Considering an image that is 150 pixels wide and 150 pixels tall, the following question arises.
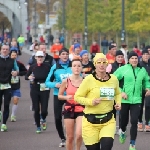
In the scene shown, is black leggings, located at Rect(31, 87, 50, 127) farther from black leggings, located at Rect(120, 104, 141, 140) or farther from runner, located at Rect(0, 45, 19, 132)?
black leggings, located at Rect(120, 104, 141, 140)

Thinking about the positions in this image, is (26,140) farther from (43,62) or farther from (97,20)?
(97,20)

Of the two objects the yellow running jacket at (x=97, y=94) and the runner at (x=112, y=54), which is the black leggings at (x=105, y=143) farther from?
the runner at (x=112, y=54)

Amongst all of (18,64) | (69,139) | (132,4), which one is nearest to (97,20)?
(132,4)

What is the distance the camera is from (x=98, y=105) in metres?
10.4

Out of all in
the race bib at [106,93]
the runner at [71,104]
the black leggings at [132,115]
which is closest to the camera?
the race bib at [106,93]

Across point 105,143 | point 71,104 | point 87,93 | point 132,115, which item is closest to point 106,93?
point 87,93

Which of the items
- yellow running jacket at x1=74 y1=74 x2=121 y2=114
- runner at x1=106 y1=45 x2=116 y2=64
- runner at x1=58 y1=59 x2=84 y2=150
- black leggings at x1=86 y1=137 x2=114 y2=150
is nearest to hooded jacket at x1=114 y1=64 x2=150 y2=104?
runner at x1=58 y1=59 x2=84 y2=150

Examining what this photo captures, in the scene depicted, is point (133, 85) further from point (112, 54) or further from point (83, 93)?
point (112, 54)

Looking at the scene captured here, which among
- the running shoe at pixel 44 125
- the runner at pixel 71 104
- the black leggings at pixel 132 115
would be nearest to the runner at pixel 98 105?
the runner at pixel 71 104

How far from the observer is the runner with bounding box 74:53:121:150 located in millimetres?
10328

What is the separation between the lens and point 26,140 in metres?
15.8

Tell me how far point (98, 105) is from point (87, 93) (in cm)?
24

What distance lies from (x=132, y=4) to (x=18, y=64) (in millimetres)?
43436

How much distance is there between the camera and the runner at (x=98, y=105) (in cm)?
1033
